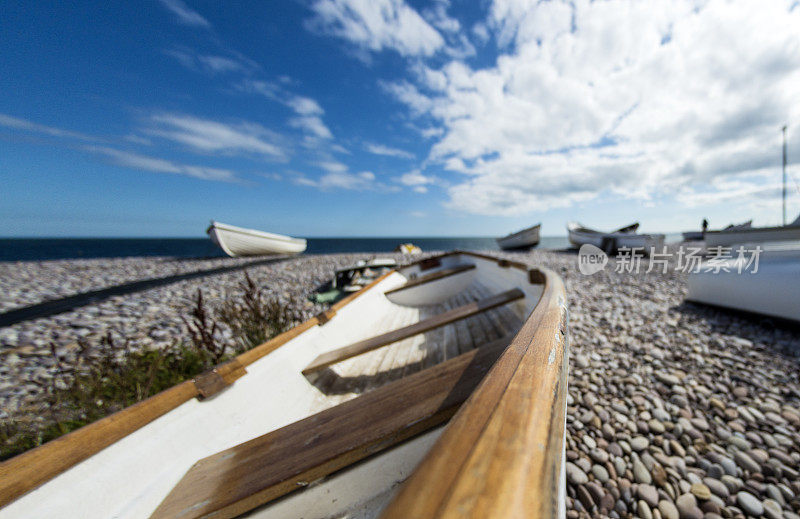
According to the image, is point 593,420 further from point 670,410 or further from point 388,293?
point 388,293

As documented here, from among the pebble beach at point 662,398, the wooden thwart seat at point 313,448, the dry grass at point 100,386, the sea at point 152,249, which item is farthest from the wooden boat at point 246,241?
the wooden thwart seat at point 313,448

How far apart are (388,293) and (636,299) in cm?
606

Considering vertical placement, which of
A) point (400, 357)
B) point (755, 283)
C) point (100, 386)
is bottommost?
point (100, 386)

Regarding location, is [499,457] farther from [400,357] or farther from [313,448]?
[400,357]

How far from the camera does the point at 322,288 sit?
9469mm

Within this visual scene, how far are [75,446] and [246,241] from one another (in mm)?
18732

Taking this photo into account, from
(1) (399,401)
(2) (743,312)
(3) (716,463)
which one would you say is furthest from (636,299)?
A: (1) (399,401)

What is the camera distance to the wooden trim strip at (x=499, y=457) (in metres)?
0.43

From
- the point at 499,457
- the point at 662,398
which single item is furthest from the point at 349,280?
the point at 499,457

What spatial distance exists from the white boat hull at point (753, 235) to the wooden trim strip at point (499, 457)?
19.3 metres

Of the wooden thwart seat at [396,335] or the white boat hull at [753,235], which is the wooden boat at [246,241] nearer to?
the wooden thwart seat at [396,335]

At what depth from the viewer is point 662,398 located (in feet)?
9.21

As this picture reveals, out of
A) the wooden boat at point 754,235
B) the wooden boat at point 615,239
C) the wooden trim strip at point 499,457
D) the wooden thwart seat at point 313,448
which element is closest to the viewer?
the wooden trim strip at point 499,457

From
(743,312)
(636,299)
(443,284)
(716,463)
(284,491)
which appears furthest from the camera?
(636,299)
